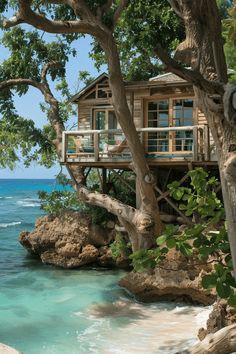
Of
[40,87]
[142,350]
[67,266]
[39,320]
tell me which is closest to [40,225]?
[67,266]

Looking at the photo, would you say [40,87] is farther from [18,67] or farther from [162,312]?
[162,312]

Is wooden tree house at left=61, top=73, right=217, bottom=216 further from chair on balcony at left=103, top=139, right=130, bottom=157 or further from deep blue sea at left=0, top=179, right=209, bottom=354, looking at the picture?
deep blue sea at left=0, top=179, right=209, bottom=354

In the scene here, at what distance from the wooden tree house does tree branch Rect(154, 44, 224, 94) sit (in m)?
11.5

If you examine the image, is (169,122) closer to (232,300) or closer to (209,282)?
(209,282)

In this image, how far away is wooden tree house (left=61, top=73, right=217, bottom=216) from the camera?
51.3 ft

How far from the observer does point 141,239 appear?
1427cm

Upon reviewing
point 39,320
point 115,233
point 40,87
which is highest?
point 40,87

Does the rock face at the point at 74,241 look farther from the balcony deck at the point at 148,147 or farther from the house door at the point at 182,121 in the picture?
the house door at the point at 182,121

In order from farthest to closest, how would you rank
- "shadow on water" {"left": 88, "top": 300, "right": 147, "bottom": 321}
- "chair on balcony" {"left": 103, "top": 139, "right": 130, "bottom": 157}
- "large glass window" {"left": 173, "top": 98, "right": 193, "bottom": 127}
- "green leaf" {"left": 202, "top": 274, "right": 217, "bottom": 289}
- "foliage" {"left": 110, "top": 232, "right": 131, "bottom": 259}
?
1. "large glass window" {"left": 173, "top": 98, "right": 193, "bottom": 127}
2. "foliage" {"left": 110, "top": 232, "right": 131, "bottom": 259}
3. "chair on balcony" {"left": 103, "top": 139, "right": 130, "bottom": 157}
4. "shadow on water" {"left": 88, "top": 300, "right": 147, "bottom": 321}
5. "green leaf" {"left": 202, "top": 274, "right": 217, "bottom": 289}

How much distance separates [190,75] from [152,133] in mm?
14147

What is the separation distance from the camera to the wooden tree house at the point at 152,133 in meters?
15.6

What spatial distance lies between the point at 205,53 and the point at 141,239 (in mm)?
10541

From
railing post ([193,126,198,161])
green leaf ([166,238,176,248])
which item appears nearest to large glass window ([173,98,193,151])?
railing post ([193,126,198,161])

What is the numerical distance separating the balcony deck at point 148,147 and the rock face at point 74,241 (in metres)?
2.97
